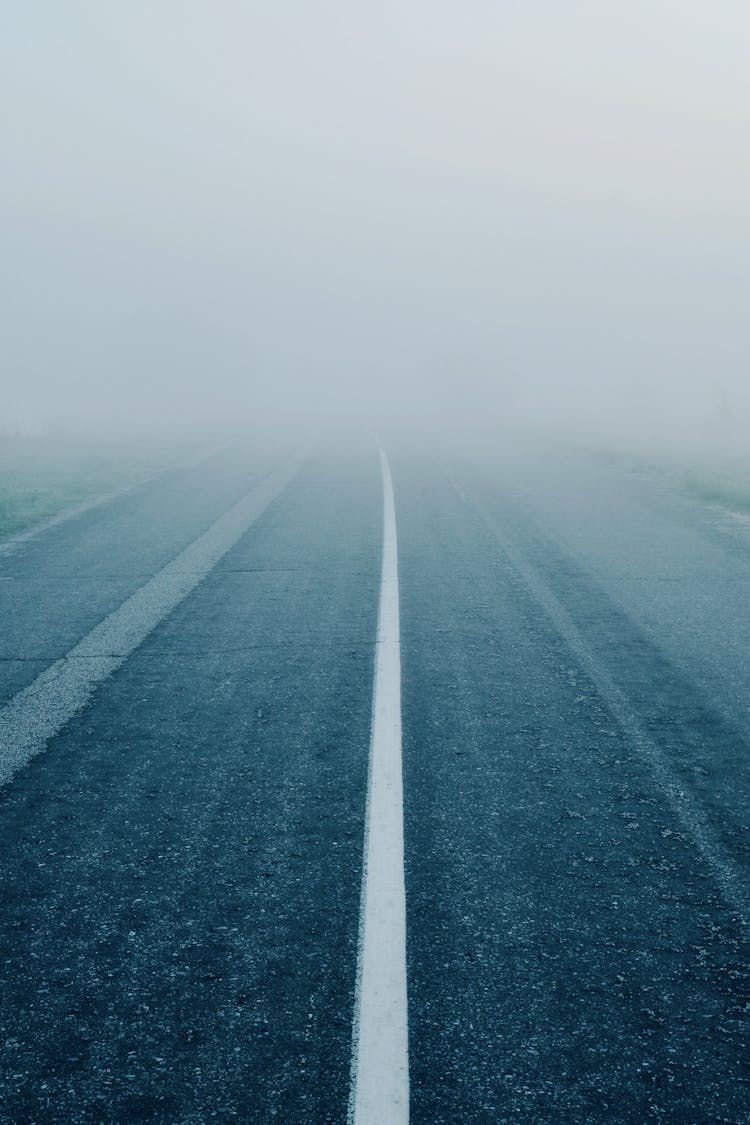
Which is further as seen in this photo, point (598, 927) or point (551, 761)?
point (551, 761)

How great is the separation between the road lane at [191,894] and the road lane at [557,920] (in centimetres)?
31

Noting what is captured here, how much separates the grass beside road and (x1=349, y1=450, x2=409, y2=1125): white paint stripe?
9.17 meters

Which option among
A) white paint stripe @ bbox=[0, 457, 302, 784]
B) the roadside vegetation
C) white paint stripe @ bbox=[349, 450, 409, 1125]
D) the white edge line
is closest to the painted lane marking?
white paint stripe @ bbox=[349, 450, 409, 1125]

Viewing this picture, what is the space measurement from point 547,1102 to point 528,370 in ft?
383

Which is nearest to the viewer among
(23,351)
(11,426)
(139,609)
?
(139,609)

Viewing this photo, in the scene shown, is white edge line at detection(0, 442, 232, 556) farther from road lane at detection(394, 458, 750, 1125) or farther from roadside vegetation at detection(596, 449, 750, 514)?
roadside vegetation at detection(596, 449, 750, 514)

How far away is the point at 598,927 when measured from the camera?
10.2 ft

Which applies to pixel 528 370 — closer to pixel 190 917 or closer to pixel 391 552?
pixel 391 552

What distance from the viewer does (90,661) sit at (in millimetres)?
6160

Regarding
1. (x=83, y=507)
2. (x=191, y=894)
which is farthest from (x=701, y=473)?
(x=191, y=894)

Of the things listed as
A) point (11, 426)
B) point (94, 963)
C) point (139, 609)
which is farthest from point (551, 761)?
point (11, 426)

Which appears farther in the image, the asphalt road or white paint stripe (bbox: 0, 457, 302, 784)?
white paint stripe (bbox: 0, 457, 302, 784)

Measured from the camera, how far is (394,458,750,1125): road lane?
2.42 meters

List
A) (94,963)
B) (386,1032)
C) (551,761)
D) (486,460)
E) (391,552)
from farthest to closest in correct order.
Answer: (486,460) < (391,552) < (551,761) < (94,963) < (386,1032)
